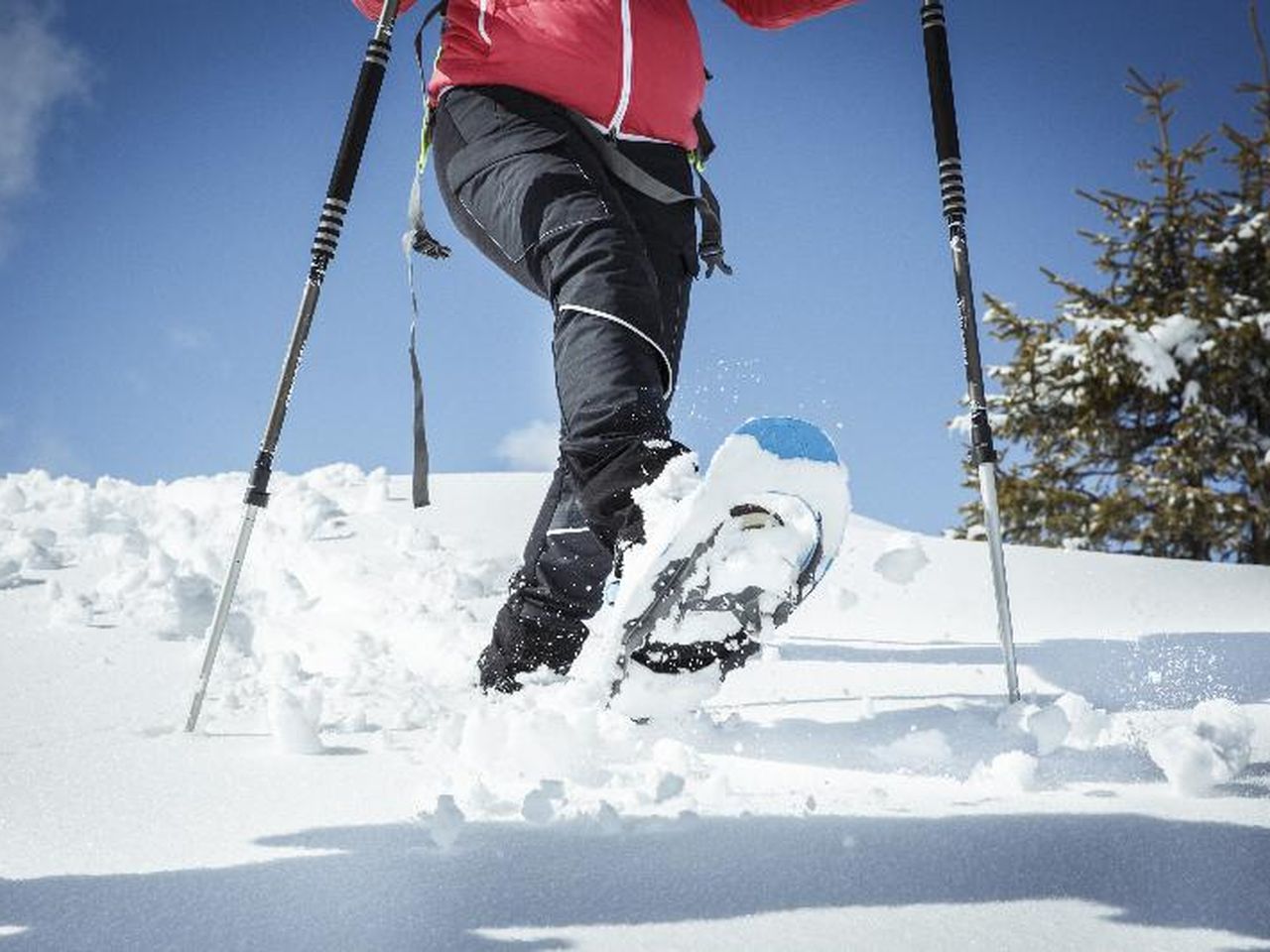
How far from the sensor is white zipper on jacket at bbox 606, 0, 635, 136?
2186mm

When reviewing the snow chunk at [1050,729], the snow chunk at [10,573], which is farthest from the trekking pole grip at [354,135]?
the snow chunk at [10,573]

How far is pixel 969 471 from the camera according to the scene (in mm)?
11594

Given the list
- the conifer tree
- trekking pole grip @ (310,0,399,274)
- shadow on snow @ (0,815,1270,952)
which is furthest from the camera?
the conifer tree

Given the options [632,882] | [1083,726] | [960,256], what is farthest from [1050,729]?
[960,256]

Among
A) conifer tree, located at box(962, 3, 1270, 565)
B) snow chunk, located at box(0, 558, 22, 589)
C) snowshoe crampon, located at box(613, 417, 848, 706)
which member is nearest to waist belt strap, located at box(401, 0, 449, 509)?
snowshoe crampon, located at box(613, 417, 848, 706)

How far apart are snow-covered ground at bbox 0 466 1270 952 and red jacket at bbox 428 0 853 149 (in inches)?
48.4

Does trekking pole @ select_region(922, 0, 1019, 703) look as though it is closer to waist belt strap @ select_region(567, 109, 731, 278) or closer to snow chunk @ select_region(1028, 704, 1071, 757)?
snow chunk @ select_region(1028, 704, 1071, 757)

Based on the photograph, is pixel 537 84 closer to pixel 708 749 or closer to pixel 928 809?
pixel 708 749

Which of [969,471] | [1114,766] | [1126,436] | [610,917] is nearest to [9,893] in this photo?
[610,917]

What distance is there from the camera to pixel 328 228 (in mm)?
2449

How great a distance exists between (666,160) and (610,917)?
1857 millimetres

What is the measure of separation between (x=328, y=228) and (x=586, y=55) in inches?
31.3

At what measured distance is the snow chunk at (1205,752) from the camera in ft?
4.67

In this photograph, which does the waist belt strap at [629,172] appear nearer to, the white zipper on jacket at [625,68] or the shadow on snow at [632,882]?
the white zipper on jacket at [625,68]
